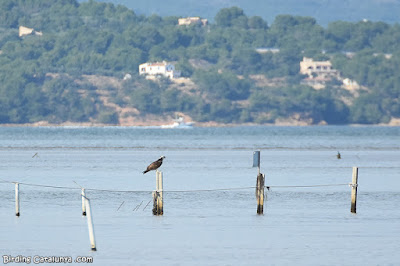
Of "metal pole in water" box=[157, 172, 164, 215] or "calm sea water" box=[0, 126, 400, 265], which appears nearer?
"calm sea water" box=[0, 126, 400, 265]

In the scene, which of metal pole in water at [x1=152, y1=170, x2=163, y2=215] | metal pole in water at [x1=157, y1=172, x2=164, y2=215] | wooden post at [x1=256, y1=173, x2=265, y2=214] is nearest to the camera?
metal pole in water at [x1=157, y1=172, x2=164, y2=215]

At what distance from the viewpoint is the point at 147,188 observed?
50.1 meters

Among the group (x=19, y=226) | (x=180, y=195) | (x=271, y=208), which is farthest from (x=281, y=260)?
(x=180, y=195)

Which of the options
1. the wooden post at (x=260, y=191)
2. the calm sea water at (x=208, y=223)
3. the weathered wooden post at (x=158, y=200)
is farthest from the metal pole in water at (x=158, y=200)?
the wooden post at (x=260, y=191)

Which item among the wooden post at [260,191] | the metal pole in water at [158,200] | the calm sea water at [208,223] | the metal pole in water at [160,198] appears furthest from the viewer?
the wooden post at [260,191]

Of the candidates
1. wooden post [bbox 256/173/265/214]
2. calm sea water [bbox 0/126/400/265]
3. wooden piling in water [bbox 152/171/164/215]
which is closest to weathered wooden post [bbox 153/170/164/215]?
wooden piling in water [bbox 152/171/164/215]

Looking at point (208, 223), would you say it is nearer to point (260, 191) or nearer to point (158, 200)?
point (260, 191)

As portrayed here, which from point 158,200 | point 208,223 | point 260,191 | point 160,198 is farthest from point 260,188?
point 158,200

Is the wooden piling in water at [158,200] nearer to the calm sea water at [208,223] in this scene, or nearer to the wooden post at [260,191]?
the calm sea water at [208,223]

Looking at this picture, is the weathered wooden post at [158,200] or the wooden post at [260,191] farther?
the wooden post at [260,191]

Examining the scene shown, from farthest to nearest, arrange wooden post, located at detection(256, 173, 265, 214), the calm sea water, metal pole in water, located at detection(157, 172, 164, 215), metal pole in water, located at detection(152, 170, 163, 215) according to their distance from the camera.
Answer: wooden post, located at detection(256, 173, 265, 214) → metal pole in water, located at detection(152, 170, 163, 215) → metal pole in water, located at detection(157, 172, 164, 215) → the calm sea water

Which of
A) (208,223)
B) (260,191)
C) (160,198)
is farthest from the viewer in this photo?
(160,198)

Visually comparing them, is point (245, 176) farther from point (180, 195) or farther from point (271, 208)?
point (271, 208)

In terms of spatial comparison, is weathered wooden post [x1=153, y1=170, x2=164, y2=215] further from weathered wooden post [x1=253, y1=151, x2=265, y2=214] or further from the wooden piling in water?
weathered wooden post [x1=253, y1=151, x2=265, y2=214]
